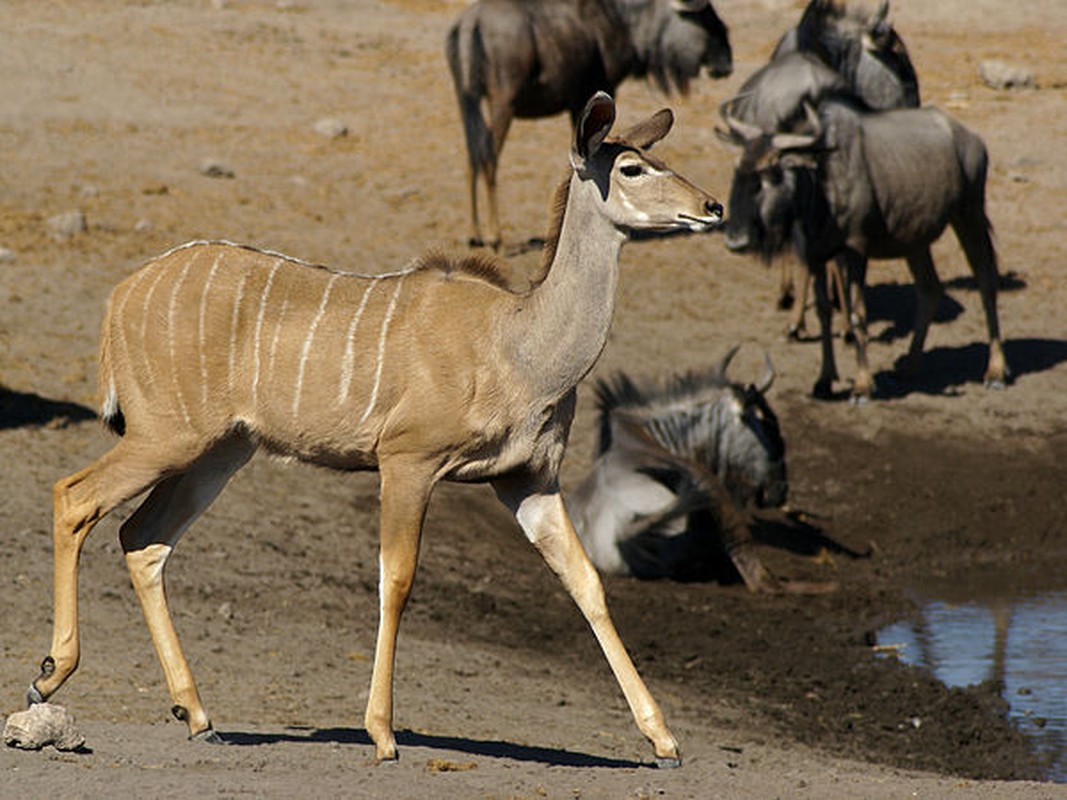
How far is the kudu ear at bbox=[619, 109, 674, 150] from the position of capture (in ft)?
17.8

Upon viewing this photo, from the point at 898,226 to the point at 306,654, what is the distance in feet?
19.0

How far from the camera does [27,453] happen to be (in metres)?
9.34

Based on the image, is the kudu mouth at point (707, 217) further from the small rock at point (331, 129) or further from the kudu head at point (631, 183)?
the small rock at point (331, 129)

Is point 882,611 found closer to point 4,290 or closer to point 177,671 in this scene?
point 177,671

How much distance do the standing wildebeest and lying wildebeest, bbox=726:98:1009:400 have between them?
223cm

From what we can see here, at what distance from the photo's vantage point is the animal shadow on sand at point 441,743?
222 inches

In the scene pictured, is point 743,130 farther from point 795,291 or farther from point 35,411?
point 35,411

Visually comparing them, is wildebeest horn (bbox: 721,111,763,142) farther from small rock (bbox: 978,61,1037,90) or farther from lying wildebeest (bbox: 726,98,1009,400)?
small rock (bbox: 978,61,1037,90)

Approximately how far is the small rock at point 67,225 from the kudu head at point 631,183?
28.1ft

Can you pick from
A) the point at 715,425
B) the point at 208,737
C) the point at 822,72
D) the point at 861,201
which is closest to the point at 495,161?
the point at 822,72

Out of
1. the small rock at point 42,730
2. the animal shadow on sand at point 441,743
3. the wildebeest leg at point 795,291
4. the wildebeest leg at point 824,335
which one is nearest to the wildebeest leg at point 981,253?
the wildebeest leg at point 795,291

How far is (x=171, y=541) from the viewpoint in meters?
5.63

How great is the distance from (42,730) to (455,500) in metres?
4.80

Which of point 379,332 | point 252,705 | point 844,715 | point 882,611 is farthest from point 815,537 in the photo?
point 379,332
